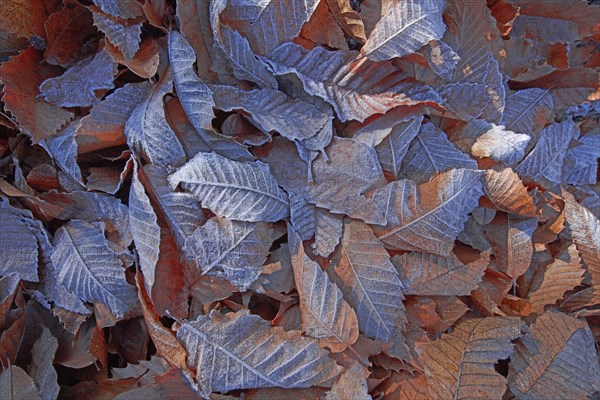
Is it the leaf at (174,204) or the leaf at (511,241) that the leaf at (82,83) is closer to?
the leaf at (174,204)

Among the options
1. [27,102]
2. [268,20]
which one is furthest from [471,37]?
[27,102]

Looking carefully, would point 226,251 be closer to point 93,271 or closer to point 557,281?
point 93,271

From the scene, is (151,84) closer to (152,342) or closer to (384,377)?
(152,342)

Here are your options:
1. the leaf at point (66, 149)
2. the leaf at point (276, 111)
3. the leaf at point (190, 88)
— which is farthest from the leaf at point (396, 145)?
the leaf at point (66, 149)

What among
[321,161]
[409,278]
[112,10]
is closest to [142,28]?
[112,10]

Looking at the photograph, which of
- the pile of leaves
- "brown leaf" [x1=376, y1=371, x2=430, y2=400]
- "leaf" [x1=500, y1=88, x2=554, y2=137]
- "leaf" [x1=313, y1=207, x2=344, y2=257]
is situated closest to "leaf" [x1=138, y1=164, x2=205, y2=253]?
the pile of leaves
